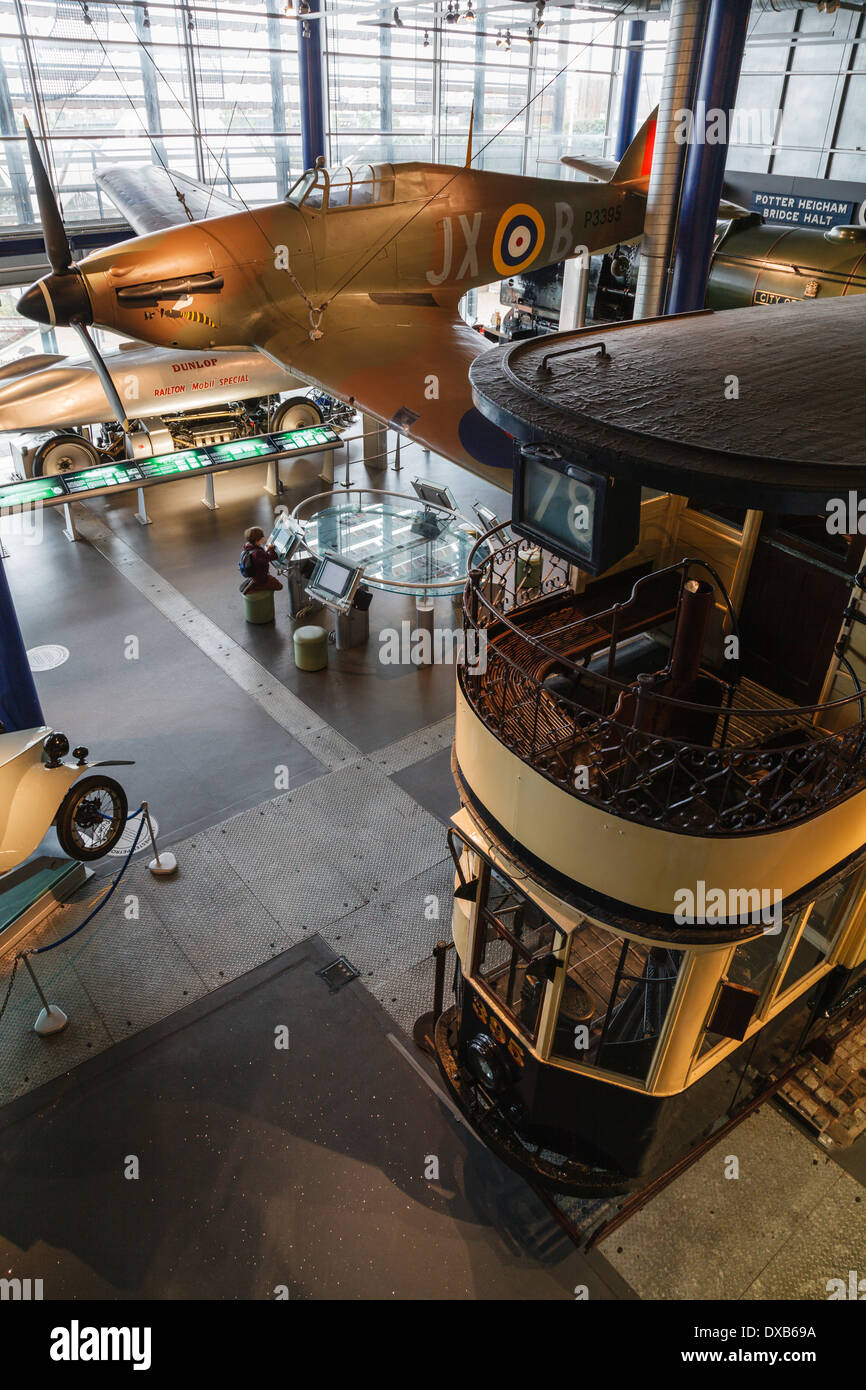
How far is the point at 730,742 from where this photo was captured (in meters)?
6.04

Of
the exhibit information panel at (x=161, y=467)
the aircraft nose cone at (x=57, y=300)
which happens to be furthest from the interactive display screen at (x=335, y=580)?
the aircraft nose cone at (x=57, y=300)

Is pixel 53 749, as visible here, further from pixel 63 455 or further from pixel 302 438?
pixel 63 455

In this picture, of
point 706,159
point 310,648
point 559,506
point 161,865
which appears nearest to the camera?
point 559,506

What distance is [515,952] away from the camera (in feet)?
18.1

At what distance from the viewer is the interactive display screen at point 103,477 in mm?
13125

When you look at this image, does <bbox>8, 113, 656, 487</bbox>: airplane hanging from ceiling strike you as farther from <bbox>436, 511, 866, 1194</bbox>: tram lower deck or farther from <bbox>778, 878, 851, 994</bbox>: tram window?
<bbox>778, 878, 851, 994</bbox>: tram window

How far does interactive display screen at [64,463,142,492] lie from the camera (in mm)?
13125

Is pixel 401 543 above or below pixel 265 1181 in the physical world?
above

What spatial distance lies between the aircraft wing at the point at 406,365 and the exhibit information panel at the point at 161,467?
5.07 feet

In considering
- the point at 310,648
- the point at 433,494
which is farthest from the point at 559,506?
the point at 433,494

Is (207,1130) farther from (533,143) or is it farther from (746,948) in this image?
(533,143)

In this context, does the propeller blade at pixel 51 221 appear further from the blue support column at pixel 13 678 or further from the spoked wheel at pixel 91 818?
the spoked wheel at pixel 91 818

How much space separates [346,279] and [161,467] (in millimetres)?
4253

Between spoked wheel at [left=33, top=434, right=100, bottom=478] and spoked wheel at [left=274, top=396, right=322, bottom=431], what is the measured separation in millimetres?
3529
